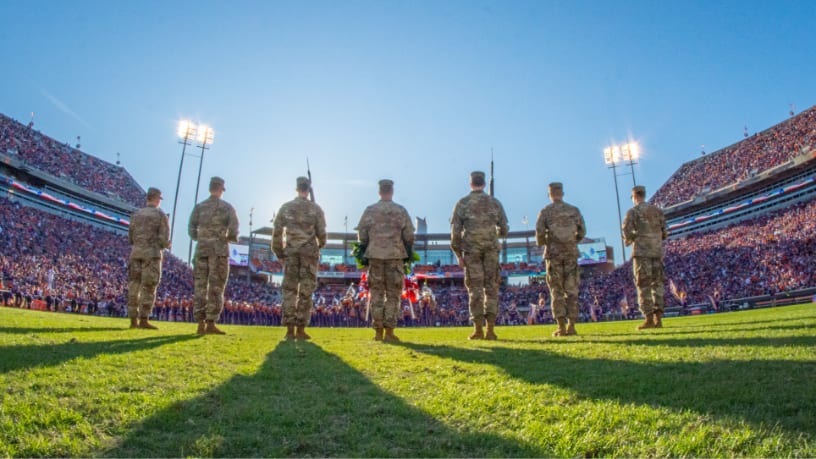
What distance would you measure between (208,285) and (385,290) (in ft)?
10.3

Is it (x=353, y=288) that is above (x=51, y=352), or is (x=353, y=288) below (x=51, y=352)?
above

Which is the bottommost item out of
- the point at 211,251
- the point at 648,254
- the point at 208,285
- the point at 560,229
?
the point at 208,285

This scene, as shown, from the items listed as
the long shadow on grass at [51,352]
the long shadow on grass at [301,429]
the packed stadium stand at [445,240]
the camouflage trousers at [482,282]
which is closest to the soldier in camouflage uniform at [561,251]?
the camouflage trousers at [482,282]

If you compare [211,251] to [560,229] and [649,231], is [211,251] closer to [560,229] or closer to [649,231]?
Answer: [560,229]

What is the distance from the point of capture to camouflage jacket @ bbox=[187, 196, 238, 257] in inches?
324

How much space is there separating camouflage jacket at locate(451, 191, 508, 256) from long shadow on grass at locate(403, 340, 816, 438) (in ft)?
11.3

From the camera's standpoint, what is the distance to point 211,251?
321 inches

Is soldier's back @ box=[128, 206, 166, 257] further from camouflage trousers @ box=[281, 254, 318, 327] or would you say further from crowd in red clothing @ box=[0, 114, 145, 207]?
crowd in red clothing @ box=[0, 114, 145, 207]

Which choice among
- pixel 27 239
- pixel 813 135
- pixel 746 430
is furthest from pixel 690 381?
pixel 813 135

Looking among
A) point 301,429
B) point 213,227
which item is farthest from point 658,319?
point 301,429

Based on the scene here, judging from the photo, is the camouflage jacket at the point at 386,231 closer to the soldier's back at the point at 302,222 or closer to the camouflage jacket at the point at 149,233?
the soldier's back at the point at 302,222

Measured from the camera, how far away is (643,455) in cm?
174

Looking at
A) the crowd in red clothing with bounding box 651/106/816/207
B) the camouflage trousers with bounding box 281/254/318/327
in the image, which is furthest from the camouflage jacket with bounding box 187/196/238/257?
the crowd in red clothing with bounding box 651/106/816/207

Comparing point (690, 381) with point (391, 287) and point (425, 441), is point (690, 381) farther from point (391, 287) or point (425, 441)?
point (391, 287)
